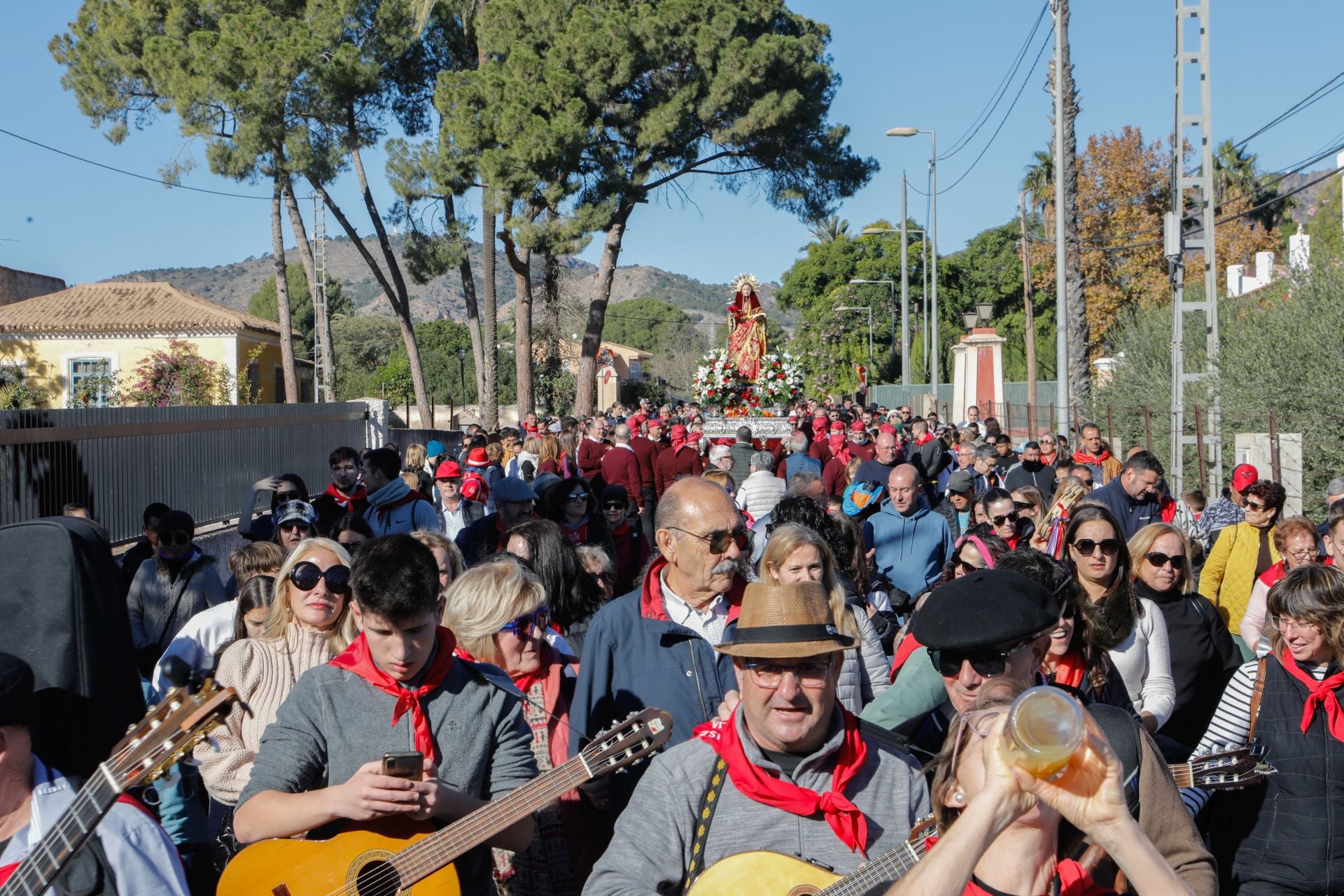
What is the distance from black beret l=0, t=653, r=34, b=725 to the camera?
2.55 meters

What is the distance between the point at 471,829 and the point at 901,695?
1.44m

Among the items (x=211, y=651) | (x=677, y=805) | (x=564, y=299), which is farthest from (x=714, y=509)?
(x=564, y=299)

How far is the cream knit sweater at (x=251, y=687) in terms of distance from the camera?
415 centimetres

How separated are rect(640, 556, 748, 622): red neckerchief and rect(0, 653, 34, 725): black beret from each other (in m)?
2.02

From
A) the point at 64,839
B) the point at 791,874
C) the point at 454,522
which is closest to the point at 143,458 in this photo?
the point at 454,522

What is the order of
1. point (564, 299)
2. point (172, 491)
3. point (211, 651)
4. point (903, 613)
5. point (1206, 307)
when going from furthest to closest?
point (564, 299) → point (1206, 307) → point (172, 491) → point (903, 613) → point (211, 651)

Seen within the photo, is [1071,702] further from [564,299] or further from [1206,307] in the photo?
[564,299]

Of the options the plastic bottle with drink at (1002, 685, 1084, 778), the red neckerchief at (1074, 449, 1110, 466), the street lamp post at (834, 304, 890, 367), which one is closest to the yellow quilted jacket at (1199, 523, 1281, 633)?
the red neckerchief at (1074, 449, 1110, 466)

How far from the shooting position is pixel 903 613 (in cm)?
719

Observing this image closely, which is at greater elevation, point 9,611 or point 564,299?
point 564,299

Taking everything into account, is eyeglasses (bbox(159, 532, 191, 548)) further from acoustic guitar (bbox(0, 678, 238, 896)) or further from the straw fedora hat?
the straw fedora hat

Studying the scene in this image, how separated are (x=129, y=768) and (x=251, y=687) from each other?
2.03 m

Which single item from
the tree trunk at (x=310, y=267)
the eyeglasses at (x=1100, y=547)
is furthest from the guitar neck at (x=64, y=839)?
the tree trunk at (x=310, y=267)

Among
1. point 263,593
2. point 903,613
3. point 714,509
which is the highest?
point 714,509
